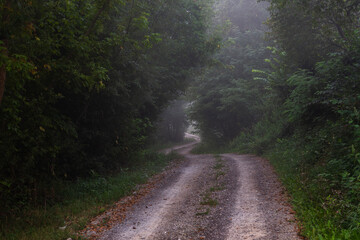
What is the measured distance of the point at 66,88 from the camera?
355 inches

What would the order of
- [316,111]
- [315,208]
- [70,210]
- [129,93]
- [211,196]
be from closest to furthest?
1. [315,208]
2. [70,210]
3. [211,196]
4. [316,111]
5. [129,93]

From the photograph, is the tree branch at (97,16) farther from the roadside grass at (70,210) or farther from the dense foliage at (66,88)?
the roadside grass at (70,210)

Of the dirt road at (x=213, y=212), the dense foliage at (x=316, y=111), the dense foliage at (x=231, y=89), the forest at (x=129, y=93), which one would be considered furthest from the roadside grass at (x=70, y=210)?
the dense foliage at (x=231, y=89)

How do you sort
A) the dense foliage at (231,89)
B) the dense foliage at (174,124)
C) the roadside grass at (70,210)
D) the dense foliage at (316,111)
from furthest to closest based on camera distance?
the dense foliage at (174,124), the dense foliage at (231,89), the roadside grass at (70,210), the dense foliage at (316,111)

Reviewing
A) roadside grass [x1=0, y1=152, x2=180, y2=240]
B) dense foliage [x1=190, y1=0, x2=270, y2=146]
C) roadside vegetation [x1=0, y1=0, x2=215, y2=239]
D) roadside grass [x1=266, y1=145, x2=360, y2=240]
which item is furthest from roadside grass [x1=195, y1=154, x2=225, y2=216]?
dense foliage [x1=190, y1=0, x2=270, y2=146]

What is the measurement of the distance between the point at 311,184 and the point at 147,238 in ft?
15.7

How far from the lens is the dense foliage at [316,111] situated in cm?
611

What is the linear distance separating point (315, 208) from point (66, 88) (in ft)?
26.0

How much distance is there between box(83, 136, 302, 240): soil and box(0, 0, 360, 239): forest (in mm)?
619

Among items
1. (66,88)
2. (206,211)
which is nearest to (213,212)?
(206,211)

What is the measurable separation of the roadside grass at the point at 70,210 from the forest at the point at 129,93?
0.22 meters

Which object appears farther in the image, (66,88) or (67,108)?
(67,108)

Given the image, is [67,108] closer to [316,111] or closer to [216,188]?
[216,188]

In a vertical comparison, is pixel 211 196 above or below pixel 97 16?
below
